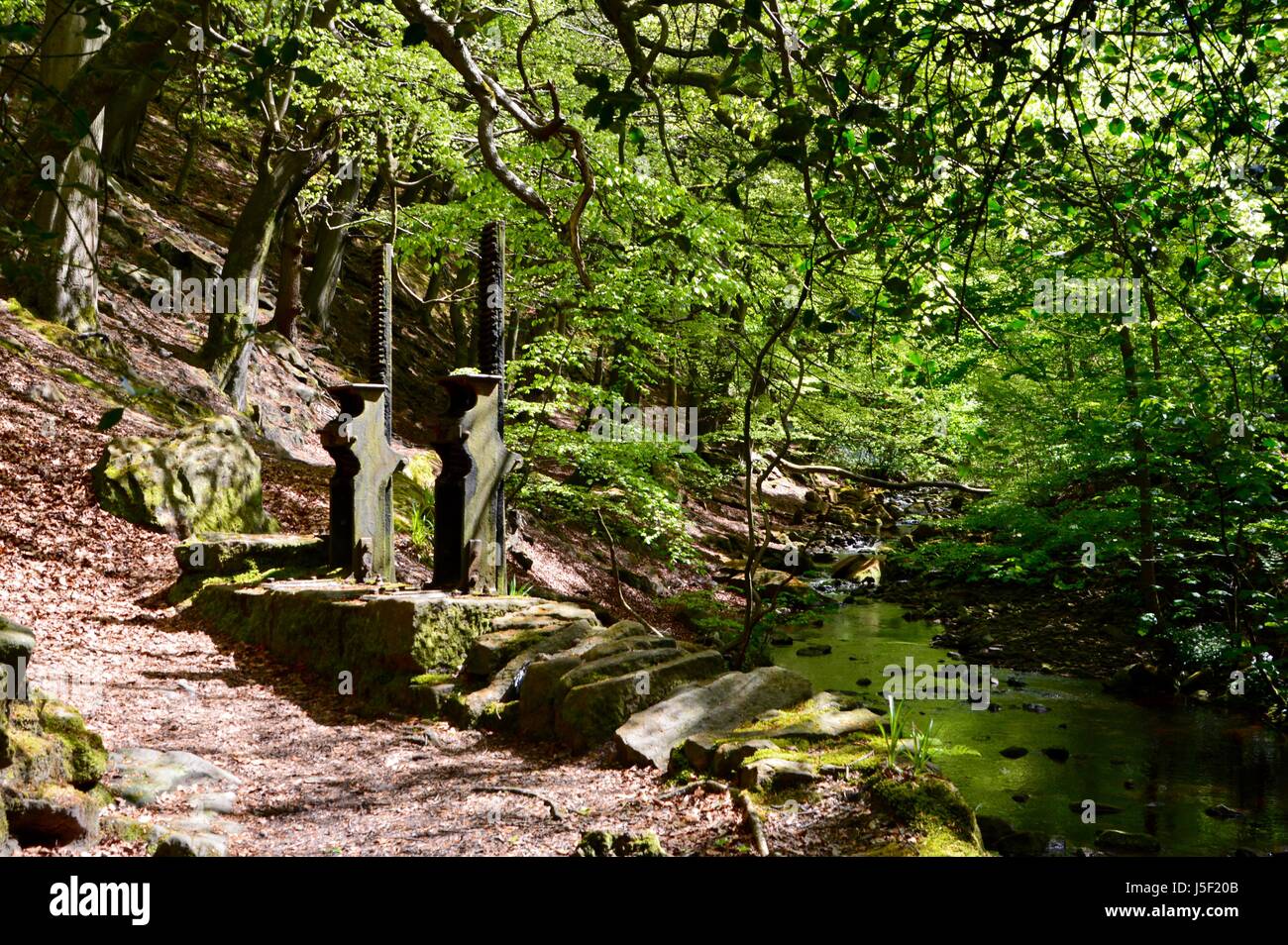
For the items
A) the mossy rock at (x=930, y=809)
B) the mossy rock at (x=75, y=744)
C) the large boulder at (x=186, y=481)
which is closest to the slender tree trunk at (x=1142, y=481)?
the mossy rock at (x=930, y=809)

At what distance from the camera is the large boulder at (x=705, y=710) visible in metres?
4.83

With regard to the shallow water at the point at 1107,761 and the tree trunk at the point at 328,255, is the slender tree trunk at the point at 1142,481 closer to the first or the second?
the shallow water at the point at 1107,761

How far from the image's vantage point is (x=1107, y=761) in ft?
26.3

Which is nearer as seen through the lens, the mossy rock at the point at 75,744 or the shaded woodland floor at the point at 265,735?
the mossy rock at the point at 75,744

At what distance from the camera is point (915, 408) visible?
16.8 meters

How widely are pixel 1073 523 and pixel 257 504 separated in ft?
32.4

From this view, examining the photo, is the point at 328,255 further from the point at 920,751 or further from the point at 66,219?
the point at 920,751

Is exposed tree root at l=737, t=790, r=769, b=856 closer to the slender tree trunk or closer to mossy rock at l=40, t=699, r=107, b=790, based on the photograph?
mossy rock at l=40, t=699, r=107, b=790

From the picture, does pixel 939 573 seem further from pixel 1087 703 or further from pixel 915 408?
pixel 1087 703

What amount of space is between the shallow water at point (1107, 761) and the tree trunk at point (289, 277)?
1158 centimetres

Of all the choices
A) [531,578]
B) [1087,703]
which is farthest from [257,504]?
[1087,703]

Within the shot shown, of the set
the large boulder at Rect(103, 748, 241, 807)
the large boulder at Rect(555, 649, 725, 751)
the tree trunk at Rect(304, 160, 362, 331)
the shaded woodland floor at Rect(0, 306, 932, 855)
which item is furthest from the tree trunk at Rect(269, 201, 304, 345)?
the large boulder at Rect(103, 748, 241, 807)

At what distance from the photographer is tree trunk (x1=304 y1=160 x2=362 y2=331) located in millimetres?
18062

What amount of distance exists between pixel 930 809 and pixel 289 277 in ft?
53.9
